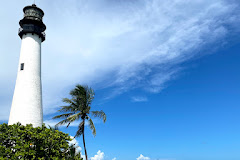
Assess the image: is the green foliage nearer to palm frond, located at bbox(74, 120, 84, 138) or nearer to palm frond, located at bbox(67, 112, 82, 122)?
palm frond, located at bbox(67, 112, 82, 122)

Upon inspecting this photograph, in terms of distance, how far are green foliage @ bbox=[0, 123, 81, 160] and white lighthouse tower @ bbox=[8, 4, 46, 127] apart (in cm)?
502

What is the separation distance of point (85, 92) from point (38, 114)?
6333mm

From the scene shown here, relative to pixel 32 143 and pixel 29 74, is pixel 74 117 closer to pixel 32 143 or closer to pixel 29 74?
pixel 29 74

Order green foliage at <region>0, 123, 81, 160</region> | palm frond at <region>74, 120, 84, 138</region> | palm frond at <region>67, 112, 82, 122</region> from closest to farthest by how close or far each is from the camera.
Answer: green foliage at <region>0, 123, 81, 160</region> → palm frond at <region>67, 112, 82, 122</region> → palm frond at <region>74, 120, 84, 138</region>

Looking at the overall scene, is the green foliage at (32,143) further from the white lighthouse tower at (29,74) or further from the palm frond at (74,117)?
the palm frond at (74,117)

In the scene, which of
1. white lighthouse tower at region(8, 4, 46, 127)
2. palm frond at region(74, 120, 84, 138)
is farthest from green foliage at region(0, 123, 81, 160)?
palm frond at region(74, 120, 84, 138)

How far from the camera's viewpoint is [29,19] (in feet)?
78.1

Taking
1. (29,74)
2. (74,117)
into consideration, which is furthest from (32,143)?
(29,74)

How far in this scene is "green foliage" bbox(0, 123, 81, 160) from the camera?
44.6 ft

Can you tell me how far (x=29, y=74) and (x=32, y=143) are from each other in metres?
9.15

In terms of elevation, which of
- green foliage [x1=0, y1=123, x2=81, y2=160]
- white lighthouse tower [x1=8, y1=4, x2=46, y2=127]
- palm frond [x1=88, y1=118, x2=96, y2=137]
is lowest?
green foliage [x1=0, y1=123, x2=81, y2=160]

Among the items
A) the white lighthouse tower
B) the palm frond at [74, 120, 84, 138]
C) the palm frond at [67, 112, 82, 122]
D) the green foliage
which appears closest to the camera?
the green foliage

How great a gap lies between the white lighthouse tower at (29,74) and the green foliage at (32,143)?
5.02 metres

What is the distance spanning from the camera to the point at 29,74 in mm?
21516
